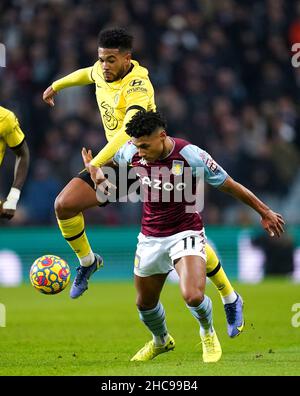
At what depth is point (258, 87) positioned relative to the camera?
19188 millimetres

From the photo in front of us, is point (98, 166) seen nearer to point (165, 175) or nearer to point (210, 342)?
point (165, 175)

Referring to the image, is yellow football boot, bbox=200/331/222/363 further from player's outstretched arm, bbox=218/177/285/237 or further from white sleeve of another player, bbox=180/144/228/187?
white sleeve of another player, bbox=180/144/228/187

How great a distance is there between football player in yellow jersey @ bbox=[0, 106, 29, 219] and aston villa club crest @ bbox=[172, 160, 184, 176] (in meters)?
1.70

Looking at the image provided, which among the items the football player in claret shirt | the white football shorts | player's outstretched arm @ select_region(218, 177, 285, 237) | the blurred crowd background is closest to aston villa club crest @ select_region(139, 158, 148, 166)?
the football player in claret shirt

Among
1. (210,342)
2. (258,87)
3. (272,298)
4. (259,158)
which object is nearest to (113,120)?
(210,342)

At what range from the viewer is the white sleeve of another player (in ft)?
26.6

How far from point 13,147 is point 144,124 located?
1920 millimetres

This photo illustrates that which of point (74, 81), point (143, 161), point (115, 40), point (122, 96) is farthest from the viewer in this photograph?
point (74, 81)

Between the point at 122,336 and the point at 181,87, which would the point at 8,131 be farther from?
the point at 181,87

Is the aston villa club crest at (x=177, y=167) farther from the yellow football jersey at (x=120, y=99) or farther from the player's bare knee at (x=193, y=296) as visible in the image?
the player's bare knee at (x=193, y=296)

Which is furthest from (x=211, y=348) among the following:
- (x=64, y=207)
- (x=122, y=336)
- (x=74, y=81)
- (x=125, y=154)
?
(x=74, y=81)

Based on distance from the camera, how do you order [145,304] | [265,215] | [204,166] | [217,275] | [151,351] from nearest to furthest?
1. [265,215]
2. [204,166]
3. [145,304]
4. [151,351]
5. [217,275]

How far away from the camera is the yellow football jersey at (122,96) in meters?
9.09

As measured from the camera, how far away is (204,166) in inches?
320
